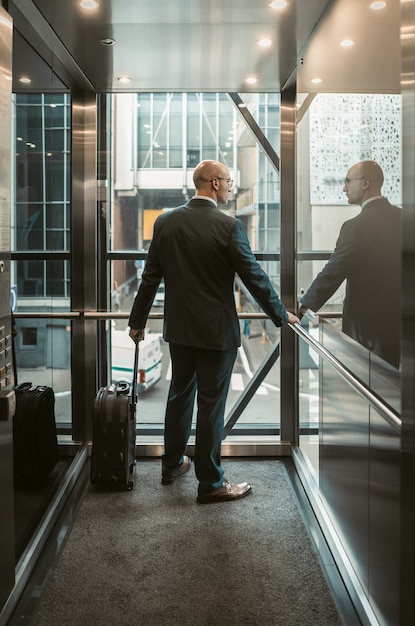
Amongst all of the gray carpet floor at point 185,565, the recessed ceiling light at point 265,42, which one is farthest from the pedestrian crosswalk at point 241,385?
the recessed ceiling light at point 265,42

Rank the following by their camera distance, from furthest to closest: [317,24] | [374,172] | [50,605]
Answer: [317,24]
[50,605]
[374,172]

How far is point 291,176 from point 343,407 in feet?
5.94

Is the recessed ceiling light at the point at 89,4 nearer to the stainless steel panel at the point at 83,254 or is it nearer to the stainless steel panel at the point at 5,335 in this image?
the stainless steel panel at the point at 5,335

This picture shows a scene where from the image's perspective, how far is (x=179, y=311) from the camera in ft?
10.3

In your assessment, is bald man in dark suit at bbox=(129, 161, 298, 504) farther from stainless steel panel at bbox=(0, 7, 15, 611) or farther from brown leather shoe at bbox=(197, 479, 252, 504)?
stainless steel panel at bbox=(0, 7, 15, 611)

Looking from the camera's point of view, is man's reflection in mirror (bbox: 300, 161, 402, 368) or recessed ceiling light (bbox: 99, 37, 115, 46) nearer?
man's reflection in mirror (bbox: 300, 161, 402, 368)

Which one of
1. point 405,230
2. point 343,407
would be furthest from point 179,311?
point 405,230

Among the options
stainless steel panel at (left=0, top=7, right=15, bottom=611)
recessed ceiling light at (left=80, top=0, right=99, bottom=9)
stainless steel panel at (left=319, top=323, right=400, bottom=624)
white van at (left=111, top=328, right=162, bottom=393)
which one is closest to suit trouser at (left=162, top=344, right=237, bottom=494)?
stainless steel panel at (left=319, top=323, right=400, bottom=624)

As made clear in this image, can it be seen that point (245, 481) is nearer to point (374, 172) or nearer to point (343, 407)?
point (343, 407)

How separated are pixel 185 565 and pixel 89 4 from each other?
2.30 meters

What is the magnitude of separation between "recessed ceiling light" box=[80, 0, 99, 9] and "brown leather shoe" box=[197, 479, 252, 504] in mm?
2302

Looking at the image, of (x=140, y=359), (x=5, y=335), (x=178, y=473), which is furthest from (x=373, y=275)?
(x=140, y=359)

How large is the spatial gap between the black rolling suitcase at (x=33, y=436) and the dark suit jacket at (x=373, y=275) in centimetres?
134

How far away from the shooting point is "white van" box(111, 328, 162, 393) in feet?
13.2
